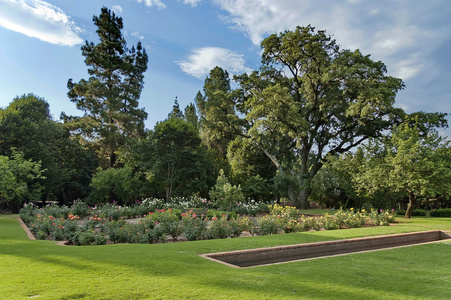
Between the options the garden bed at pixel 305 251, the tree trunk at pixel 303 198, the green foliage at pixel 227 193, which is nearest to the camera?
the garden bed at pixel 305 251

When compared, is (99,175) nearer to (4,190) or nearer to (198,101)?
(4,190)

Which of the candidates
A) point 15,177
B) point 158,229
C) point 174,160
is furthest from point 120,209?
point 174,160

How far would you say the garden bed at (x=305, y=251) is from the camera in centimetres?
669

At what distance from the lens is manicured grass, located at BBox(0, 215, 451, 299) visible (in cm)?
400

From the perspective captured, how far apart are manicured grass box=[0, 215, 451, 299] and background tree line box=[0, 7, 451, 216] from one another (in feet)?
42.1

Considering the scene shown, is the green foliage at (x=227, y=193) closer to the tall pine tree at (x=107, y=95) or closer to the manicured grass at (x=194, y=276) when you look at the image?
the manicured grass at (x=194, y=276)

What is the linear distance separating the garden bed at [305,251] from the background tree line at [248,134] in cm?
767

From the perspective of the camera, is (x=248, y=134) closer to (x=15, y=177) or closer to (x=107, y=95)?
(x=107, y=95)

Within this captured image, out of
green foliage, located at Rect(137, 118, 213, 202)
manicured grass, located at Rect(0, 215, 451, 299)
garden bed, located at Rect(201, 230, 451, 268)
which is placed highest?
green foliage, located at Rect(137, 118, 213, 202)

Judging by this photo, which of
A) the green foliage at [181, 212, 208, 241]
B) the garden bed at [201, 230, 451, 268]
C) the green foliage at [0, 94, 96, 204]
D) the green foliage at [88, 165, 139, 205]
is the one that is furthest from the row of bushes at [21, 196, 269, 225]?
the garden bed at [201, 230, 451, 268]

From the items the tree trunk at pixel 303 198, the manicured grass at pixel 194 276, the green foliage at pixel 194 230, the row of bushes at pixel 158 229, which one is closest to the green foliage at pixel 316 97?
the tree trunk at pixel 303 198

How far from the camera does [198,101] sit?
45406 millimetres

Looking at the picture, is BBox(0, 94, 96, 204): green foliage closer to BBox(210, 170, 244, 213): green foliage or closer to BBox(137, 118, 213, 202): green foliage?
BBox(137, 118, 213, 202): green foliage

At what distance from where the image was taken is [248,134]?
28422 mm
